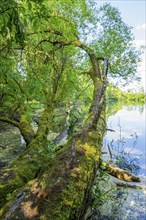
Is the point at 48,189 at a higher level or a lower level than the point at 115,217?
higher

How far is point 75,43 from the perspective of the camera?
1009 centimetres

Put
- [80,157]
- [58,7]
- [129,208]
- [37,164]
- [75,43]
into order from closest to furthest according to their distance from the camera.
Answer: [80,157] < [37,164] < [129,208] < [75,43] < [58,7]

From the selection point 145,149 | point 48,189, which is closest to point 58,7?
point 145,149

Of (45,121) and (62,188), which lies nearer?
(62,188)

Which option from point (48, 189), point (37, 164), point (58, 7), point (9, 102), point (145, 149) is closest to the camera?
point (48, 189)

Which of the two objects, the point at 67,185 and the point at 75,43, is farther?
the point at 75,43

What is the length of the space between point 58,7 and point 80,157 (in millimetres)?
11475

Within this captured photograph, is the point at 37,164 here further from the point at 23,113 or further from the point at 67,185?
the point at 23,113

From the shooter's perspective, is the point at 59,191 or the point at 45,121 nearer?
the point at 59,191

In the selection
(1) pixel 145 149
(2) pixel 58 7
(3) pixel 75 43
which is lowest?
(1) pixel 145 149

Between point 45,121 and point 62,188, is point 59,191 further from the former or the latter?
point 45,121

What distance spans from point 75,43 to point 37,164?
595 cm

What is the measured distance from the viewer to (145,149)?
15.8m

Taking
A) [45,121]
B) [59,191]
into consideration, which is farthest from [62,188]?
[45,121]
